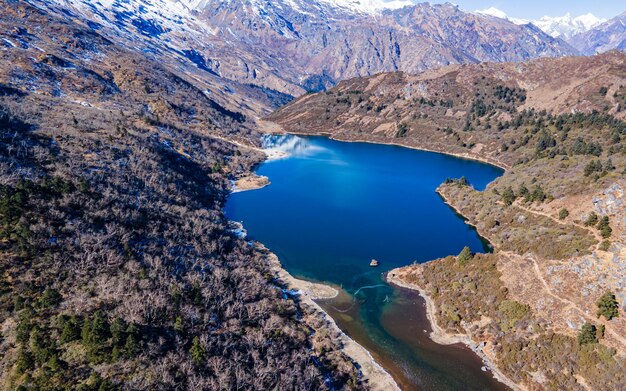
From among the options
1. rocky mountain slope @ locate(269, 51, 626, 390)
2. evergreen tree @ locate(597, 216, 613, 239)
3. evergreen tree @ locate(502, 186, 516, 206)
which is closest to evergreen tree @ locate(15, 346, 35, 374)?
rocky mountain slope @ locate(269, 51, 626, 390)

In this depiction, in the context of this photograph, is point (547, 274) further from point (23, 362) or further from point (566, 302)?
point (23, 362)

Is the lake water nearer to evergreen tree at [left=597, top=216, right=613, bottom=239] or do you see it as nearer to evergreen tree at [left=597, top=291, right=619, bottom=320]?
evergreen tree at [left=597, top=291, right=619, bottom=320]

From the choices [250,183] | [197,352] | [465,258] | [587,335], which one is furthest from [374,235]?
[197,352]

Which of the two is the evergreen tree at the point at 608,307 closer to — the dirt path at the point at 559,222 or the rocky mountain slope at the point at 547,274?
the rocky mountain slope at the point at 547,274

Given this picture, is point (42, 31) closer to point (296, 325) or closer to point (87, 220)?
point (87, 220)

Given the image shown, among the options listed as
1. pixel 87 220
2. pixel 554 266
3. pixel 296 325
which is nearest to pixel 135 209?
pixel 87 220
